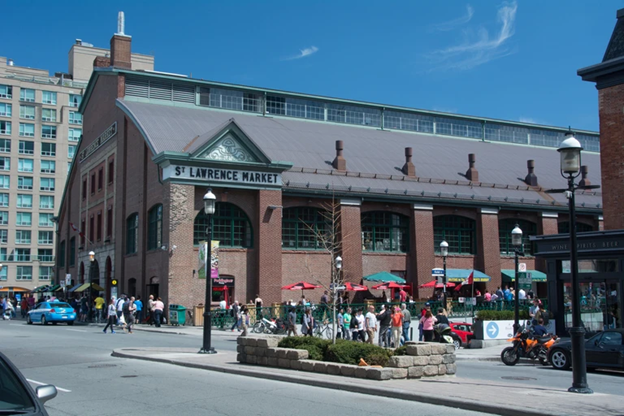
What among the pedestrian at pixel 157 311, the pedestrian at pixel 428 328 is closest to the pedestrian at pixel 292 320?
the pedestrian at pixel 157 311

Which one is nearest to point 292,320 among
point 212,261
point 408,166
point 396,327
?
point 212,261

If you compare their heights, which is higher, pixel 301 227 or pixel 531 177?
pixel 531 177

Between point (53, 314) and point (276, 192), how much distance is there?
15.3 m

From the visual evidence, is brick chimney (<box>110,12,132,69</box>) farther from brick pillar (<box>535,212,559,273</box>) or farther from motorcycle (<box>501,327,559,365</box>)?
motorcycle (<box>501,327,559,365</box>)

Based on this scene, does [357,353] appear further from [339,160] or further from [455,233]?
[455,233]

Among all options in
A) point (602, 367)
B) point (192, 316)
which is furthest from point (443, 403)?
point (192, 316)

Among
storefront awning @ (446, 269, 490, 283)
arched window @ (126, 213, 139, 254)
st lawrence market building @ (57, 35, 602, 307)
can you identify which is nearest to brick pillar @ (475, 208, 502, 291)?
st lawrence market building @ (57, 35, 602, 307)

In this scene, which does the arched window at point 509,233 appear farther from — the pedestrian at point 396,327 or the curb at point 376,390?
the curb at point 376,390

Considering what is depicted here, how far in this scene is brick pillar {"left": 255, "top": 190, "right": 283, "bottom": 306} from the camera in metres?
41.8

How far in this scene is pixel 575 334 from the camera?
43.5 feet

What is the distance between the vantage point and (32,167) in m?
96.6

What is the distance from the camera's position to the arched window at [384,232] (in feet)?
156

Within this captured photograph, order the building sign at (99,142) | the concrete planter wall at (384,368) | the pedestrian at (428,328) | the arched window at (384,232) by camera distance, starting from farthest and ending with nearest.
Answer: the building sign at (99,142)
the arched window at (384,232)
the pedestrian at (428,328)
the concrete planter wall at (384,368)

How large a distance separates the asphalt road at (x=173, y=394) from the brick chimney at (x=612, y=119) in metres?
19.1
